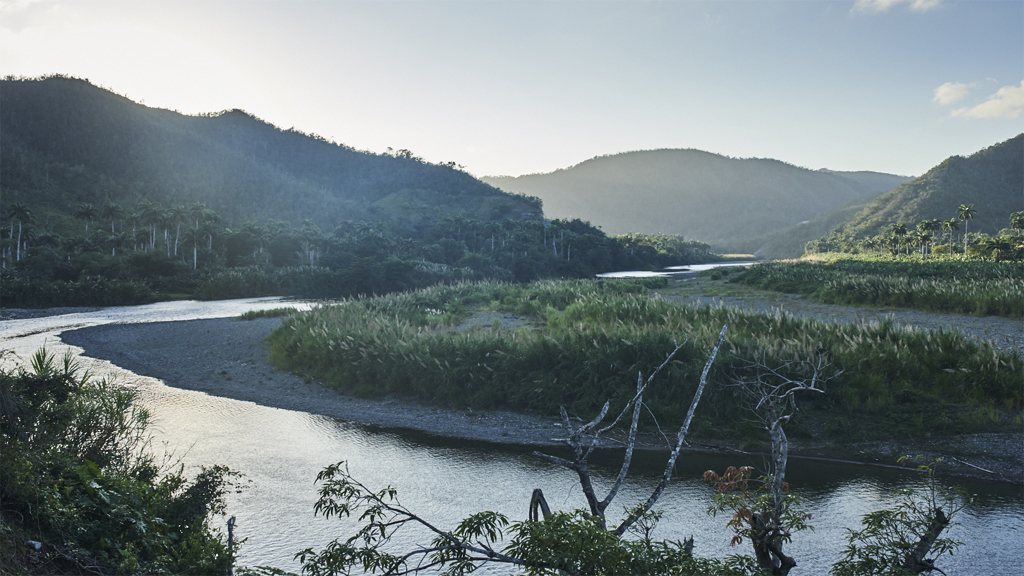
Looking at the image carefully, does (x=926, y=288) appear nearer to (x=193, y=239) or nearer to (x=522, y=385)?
(x=522, y=385)

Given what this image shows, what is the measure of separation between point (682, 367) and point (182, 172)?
438 feet

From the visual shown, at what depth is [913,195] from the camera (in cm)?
11631

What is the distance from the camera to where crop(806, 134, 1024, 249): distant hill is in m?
98.6

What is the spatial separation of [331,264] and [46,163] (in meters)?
75.9

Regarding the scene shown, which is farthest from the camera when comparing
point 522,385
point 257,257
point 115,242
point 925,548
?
point 257,257

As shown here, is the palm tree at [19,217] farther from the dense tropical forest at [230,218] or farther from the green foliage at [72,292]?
the green foliage at [72,292]

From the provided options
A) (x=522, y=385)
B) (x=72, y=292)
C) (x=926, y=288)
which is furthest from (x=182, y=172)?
(x=926, y=288)

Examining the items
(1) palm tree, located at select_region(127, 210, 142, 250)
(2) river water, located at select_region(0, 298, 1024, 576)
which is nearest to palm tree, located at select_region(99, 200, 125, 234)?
(1) palm tree, located at select_region(127, 210, 142, 250)

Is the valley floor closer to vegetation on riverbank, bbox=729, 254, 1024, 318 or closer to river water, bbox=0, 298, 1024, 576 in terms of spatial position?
vegetation on riverbank, bbox=729, 254, 1024, 318

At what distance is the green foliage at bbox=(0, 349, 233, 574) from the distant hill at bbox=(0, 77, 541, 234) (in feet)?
314

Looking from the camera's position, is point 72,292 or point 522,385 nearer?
point 522,385

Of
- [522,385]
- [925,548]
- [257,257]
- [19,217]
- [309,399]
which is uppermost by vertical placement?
[19,217]

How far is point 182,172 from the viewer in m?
120

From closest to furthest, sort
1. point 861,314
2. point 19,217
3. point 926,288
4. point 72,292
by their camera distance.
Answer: point 861,314, point 926,288, point 72,292, point 19,217
